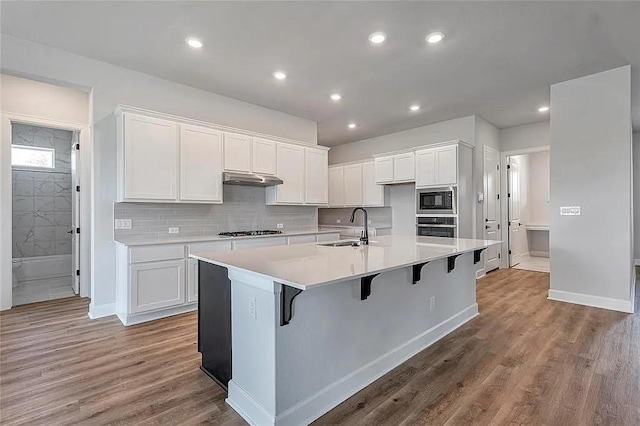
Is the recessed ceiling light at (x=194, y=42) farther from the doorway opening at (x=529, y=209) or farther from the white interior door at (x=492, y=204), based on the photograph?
the doorway opening at (x=529, y=209)

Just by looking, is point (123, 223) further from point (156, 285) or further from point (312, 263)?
point (312, 263)

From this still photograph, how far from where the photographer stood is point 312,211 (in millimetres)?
5785

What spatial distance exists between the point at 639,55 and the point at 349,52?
3.20 m

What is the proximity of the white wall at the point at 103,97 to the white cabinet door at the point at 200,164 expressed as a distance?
19.5 inches

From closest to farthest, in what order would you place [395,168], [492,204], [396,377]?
1. [396,377]
2. [395,168]
3. [492,204]

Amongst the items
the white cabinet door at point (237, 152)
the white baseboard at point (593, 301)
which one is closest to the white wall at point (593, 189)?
the white baseboard at point (593, 301)

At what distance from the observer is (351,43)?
3.17 m

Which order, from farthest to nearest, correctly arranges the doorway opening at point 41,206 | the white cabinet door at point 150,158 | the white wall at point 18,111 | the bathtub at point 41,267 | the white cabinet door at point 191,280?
the doorway opening at point 41,206, the bathtub at point 41,267, the white wall at point 18,111, the white cabinet door at point 191,280, the white cabinet door at point 150,158

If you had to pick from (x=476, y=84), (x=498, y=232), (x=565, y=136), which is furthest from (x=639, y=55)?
(x=498, y=232)

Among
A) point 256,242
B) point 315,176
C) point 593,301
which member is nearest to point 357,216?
point 315,176

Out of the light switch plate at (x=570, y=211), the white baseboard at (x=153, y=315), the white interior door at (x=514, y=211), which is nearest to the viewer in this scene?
the white baseboard at (x=153, y=315)

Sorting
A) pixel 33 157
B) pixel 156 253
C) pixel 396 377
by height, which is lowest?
pixel 396 377

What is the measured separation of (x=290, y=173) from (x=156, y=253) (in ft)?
7.71

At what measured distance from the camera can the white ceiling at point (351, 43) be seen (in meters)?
2.65
